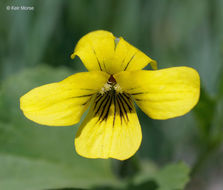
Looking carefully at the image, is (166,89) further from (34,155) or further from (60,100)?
(34,155)

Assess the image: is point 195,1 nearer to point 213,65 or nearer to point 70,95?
point 213,65

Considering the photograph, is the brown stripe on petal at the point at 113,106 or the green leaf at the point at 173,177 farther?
the green leaf at the point at 173,177

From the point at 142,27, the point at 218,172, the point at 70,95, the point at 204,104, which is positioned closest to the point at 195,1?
the point at 142,27

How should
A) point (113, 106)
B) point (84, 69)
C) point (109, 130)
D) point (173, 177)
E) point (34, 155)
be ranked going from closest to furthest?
point (109, 130)
point (113, 106)
point (173, 177)
point (34, 155)
point (84, 69)

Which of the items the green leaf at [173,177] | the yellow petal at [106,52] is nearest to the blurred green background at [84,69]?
the green leaf at [173,177]

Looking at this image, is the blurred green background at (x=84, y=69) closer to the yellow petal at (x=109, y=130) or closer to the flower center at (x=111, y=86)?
the yellow petal at (x=109, y=130)

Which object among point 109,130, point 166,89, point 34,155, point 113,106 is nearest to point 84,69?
point 34,155
